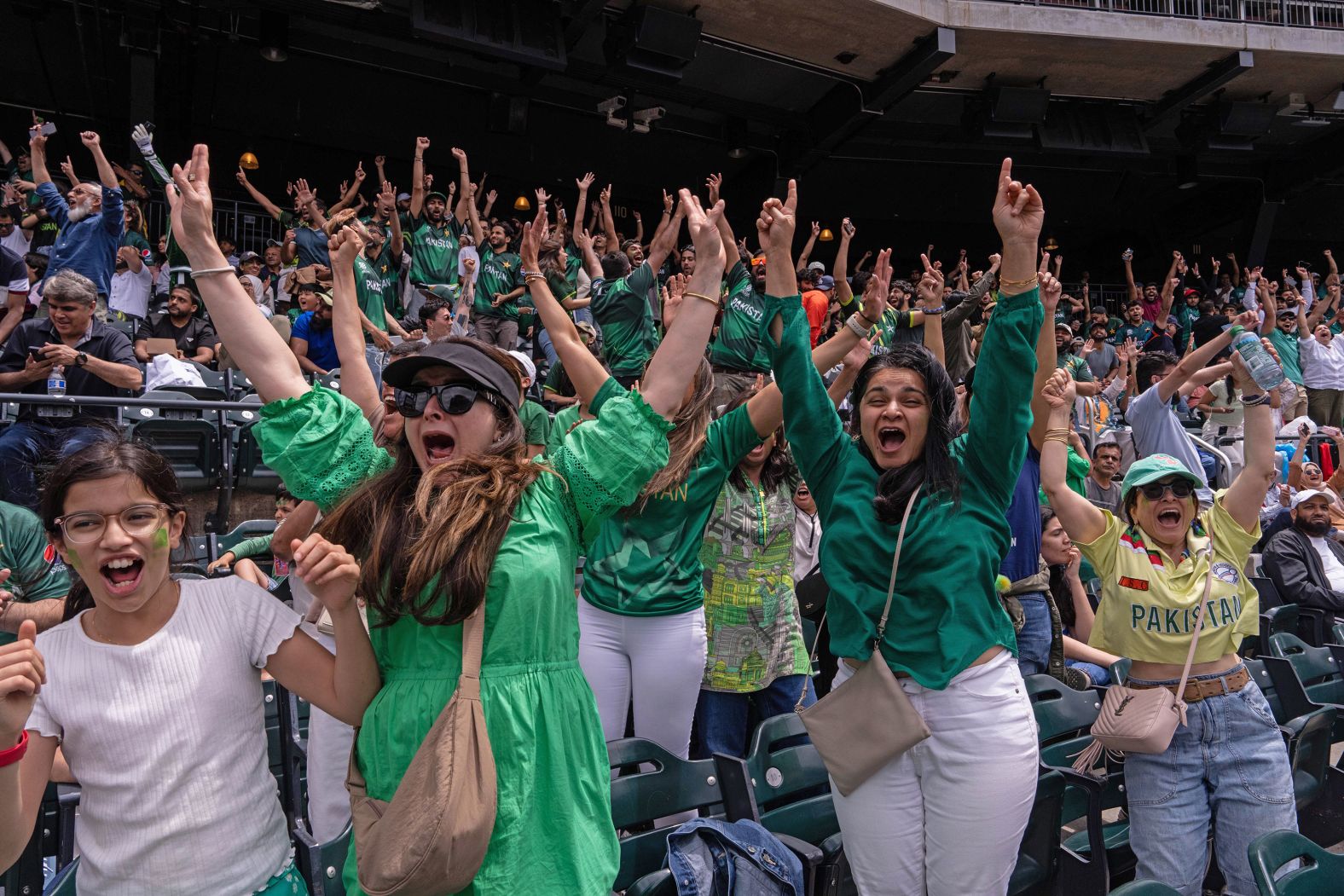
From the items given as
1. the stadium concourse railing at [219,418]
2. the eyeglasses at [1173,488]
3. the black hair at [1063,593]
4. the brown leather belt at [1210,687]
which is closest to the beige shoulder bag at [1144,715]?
the brown leather belt at [1210,687]

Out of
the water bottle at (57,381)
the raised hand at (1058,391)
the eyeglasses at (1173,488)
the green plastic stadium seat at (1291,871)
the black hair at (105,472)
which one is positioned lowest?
the green plastic stadium seat at (1291,871)

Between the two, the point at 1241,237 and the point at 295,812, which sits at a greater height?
the point at 1241,237

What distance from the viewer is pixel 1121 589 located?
10.5 ft

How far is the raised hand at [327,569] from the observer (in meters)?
1.60

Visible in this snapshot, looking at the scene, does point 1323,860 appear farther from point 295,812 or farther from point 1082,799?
point 295,812

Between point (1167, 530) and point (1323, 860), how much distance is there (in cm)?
109

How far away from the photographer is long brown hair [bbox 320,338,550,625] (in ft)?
5.57

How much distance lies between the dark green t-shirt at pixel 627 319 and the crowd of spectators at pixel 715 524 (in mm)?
42

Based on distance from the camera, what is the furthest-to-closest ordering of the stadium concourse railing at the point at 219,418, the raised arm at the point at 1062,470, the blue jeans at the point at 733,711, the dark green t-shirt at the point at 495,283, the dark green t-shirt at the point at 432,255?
the dark green t-shirt at the point at 432,255, the dark green t-shirt at the point at 495,283, the stadium concourse railing at the point at 219,418, the blue jeans at the point at 733,711, the raised arm at the point at 1062,470

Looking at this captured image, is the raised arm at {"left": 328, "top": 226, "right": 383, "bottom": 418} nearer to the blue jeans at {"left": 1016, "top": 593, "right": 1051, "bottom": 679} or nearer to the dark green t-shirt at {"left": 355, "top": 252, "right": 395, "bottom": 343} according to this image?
the blue jeans at {"left": 1016, "top": 593, "right": 1051, "bottom": 679}

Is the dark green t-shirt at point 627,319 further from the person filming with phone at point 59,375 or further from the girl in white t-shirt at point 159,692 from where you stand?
the girl in white t-shirt at point 159,692

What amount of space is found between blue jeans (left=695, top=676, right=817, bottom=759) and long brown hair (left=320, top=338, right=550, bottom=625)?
1.81 m

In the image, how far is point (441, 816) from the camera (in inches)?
61.7

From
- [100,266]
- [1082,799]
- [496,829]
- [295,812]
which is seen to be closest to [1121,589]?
[1082,799]
